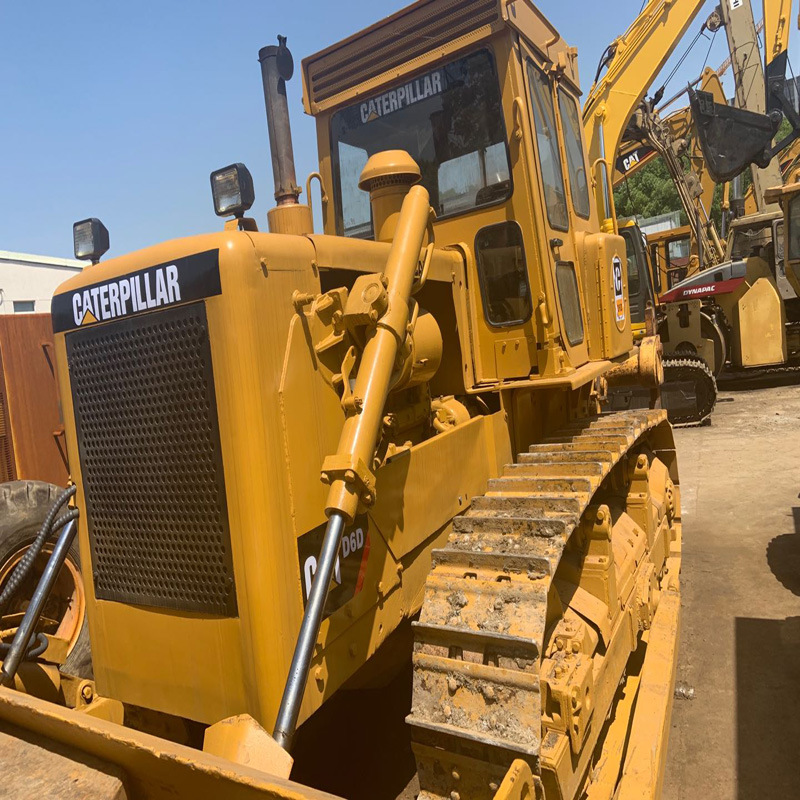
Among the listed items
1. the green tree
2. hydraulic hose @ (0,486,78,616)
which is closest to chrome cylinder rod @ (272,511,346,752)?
hydraulic hose @ (0,486,78,616)

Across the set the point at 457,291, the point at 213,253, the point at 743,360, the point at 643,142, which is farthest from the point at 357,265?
the point at 643,142

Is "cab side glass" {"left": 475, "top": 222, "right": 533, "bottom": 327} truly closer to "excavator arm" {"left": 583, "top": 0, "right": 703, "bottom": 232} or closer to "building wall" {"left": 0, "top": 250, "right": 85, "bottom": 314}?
"excavator arm" {"left": 583, "top": 0, "right": 703, "bottom": 232}

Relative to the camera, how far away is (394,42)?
11.0ft

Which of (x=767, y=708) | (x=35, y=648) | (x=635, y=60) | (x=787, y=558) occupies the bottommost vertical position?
(x=767, y=708)

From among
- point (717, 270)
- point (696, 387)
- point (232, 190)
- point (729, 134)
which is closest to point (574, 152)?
point (232, 190)

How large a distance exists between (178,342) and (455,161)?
1.91 meters

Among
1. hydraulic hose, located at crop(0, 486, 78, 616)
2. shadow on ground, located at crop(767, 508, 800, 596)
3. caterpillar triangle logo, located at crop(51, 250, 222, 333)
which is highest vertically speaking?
caterpillar triangle logo, located at crop(51, 250, 222, 333)

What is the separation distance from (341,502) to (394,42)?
258 centimetres

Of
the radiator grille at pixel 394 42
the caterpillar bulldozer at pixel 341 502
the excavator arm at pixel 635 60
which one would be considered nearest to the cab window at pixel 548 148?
the caterpillar bulldozer at pixel 341 502

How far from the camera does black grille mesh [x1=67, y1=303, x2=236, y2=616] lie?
76.2 inches

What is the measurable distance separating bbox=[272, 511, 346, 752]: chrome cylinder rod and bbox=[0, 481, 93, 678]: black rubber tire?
252 centimetres

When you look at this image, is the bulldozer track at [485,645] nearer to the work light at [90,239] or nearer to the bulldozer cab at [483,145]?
the bulldozer cab at [483,145]

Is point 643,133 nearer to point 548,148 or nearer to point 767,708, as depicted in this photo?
point 548,148

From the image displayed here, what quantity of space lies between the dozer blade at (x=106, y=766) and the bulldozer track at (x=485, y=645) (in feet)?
2.96
